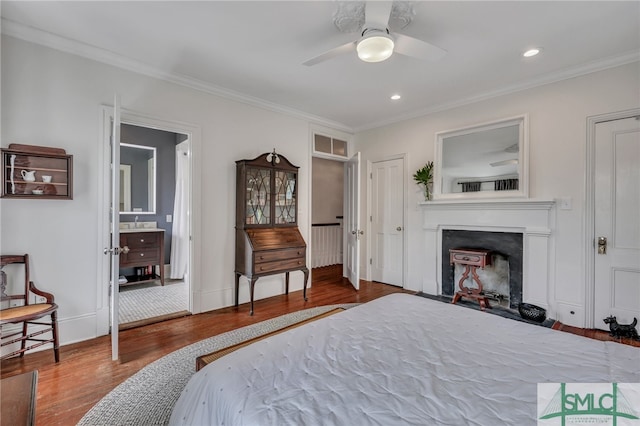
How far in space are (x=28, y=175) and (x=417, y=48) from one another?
319 cm

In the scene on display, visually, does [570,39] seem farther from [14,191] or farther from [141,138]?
[141,138]

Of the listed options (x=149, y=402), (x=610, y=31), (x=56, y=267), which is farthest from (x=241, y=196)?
(x=610, y=31)

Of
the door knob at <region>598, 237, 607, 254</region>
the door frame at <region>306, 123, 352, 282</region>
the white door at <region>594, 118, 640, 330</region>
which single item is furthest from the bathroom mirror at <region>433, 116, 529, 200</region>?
the door frame at <region>306, 123, 352, 282</region>

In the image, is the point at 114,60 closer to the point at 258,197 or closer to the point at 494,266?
the point at 258,197

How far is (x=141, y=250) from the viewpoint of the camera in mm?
4297

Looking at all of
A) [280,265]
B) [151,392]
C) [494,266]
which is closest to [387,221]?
[494,266]

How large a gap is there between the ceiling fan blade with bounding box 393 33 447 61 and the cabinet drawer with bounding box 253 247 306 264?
2.48 meters

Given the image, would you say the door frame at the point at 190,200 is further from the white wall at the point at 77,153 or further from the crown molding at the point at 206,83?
the crown molding at the point at 206,83

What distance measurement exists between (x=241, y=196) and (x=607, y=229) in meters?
3.88

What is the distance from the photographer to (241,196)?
358 cm

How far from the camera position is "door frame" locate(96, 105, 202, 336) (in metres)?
2.75

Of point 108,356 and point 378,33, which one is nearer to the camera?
point 378,33

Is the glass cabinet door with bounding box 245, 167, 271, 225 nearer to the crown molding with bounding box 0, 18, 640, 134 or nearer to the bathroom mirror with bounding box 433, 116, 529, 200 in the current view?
the crown molding with bounding box 0, 18, 640, 134
